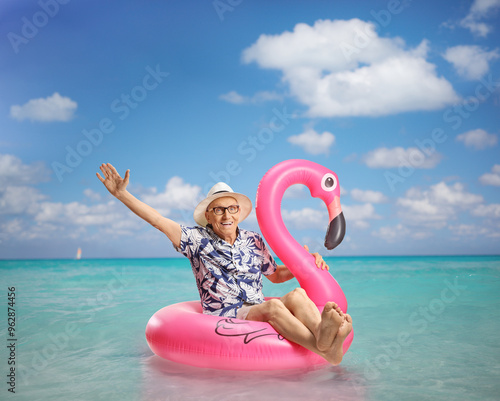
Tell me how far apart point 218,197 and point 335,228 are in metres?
1.01

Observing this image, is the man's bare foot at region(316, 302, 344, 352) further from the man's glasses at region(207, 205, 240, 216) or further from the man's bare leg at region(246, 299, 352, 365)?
the man's glasses at region(207, 205, 240, 216)

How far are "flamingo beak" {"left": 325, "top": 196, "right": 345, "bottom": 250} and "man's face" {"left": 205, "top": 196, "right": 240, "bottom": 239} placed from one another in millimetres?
803

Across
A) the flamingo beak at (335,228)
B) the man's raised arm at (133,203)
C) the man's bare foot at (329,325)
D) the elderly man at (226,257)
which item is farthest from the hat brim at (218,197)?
the man's bare foot at (329,325)

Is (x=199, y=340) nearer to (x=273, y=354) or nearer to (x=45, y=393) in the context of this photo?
(x=273, y=354)

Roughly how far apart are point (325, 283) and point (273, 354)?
30.0 inches

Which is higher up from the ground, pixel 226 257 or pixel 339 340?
pixel 226 257

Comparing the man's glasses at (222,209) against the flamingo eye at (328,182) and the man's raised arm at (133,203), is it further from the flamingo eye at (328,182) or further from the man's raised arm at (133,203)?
the flamingo eye at (328,182)

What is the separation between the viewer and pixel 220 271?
3.38 m

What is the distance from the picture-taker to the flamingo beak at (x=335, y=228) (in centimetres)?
367

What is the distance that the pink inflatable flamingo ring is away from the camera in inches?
118

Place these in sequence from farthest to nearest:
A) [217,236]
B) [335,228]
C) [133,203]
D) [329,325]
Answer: [335,228], [217,236], [133,203], [329,325]

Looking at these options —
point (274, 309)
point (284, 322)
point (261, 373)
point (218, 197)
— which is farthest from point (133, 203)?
point (261, 373)

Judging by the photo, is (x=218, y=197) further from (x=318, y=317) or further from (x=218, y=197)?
(x=318, y=317)

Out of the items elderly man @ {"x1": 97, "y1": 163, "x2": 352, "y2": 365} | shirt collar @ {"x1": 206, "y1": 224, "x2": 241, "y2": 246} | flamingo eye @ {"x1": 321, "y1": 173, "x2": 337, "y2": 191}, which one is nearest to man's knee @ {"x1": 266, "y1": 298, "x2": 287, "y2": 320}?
elderly man @ {"x1": 97, "y1": 163, "x2": 352, "y2": 365}
